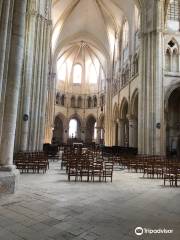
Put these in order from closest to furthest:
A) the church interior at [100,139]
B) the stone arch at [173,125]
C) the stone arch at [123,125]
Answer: the church interior at [100,139]
the stone arch at [173,125]
the stone arch at [123,125]

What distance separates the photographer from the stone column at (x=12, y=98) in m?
7.34

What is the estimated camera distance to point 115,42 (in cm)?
3991

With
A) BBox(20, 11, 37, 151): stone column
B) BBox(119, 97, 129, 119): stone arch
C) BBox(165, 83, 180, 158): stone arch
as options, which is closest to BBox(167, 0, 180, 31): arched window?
BBox(165, 83, 180, 158): stone arch

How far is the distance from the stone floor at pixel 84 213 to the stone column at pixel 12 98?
0.94 m

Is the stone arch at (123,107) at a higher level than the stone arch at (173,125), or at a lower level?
higher

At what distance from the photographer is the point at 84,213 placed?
5.54m

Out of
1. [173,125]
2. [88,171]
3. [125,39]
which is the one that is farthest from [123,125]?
[88,171]

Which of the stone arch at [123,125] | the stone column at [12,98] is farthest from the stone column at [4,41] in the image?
Answer: the stone arch at [123,125]

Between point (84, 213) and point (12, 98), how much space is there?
170 inches

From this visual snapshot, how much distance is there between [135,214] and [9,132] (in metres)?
4.55

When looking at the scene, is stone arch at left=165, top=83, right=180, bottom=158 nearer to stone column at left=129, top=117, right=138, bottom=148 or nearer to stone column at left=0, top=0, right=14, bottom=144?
stone column at left=129, top=117, right=138, bottom=148

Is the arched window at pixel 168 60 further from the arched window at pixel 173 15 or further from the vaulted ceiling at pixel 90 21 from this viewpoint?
the vaulted ceiling at pixel 90 21

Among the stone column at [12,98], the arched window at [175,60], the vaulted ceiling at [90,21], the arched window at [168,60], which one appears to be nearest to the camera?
the stone column at [12,98]

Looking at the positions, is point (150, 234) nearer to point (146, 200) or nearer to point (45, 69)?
point (146, 200)
